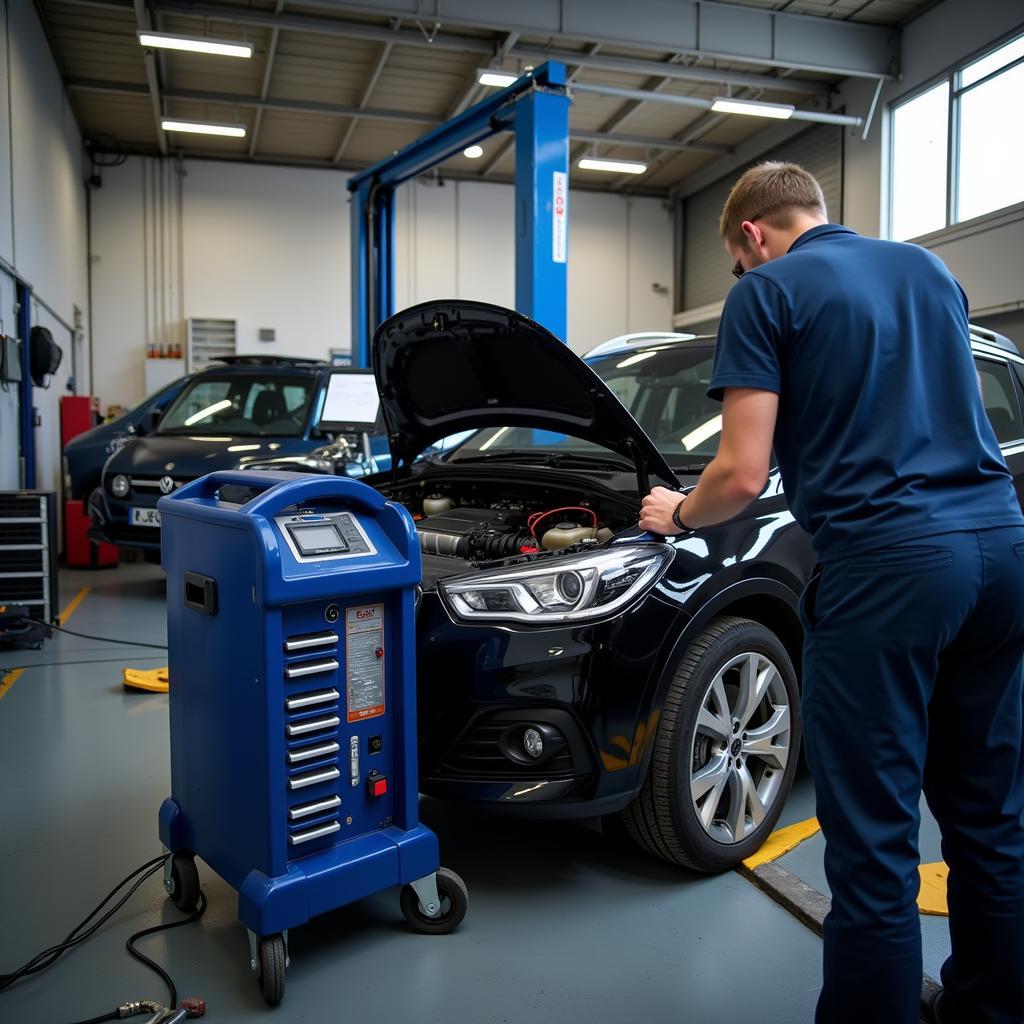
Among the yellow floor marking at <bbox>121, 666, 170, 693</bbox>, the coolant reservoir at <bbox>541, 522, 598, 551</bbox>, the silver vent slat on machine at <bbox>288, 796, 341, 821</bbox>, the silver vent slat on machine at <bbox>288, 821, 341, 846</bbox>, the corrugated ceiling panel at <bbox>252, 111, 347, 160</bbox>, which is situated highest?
the corrugated ceiling panel at <bbox>252, 111, 347, 160</bbox>

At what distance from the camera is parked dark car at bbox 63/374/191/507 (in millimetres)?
7254

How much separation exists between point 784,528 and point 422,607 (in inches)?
39.8

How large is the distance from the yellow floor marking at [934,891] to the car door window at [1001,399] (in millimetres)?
1638

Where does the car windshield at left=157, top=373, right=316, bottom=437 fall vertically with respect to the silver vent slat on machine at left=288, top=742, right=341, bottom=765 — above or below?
above

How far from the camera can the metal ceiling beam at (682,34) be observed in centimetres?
933

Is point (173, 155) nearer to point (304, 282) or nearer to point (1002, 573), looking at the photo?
point (304, 282)

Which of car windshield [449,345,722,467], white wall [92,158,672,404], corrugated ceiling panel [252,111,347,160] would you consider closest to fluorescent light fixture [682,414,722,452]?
car windshield [449,345,722,467]

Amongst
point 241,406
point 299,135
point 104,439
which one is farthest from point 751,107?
point 104,439

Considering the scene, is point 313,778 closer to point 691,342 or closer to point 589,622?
point 589,622

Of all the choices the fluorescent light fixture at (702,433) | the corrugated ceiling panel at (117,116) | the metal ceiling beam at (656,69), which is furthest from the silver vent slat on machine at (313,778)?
the corrugated ceiling panel at (117,116)

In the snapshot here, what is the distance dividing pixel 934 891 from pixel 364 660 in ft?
5.05

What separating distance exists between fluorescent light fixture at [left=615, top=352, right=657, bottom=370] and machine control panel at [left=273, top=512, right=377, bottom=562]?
167 centimetres

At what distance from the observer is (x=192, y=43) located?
9055mm

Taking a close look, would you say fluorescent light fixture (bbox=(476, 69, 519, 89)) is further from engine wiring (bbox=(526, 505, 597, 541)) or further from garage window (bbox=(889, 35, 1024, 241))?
engine wiring (bbox=(526, 505, 597, 541))
